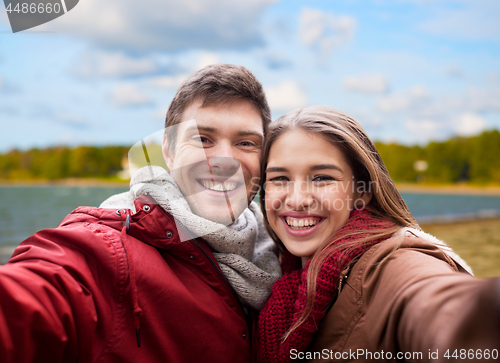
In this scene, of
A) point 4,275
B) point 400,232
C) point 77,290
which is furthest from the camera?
point 400,232

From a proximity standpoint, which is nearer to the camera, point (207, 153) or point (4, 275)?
point (4, 275)

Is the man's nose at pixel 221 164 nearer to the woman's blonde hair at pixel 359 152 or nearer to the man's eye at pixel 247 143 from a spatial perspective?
the man's eye at pixel 247 143

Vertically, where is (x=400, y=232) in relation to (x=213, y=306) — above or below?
above

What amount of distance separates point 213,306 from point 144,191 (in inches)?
34.1

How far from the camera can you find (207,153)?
2.60m

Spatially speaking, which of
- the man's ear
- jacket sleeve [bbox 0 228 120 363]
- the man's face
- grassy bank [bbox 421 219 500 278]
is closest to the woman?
the man's face

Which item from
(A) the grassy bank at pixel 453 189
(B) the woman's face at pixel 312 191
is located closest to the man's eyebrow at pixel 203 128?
(B) the woman's face at pixel 312 191

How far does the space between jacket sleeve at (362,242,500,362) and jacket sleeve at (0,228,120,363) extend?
4.47ft

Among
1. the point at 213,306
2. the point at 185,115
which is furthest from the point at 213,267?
the point at 185,115

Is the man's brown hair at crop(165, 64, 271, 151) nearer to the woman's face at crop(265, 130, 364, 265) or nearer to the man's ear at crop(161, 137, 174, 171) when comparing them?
the man's ear at crop(161, 137, 174, 171)

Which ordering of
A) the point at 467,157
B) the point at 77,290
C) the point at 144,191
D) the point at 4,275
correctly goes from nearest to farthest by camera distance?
the point at 4,275
the point at 77,290
the point at 144,191
the point at 467,157

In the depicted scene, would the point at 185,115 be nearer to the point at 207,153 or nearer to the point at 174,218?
the point at 207,153

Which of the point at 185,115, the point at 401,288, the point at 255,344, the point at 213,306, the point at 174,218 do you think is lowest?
the point at 255,344

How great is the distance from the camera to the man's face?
2566 mm
